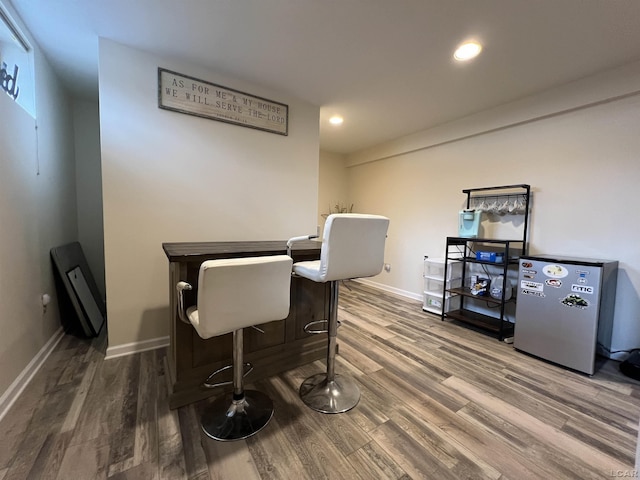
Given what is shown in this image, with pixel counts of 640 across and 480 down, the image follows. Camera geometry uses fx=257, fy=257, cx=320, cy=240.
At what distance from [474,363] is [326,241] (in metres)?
1.83

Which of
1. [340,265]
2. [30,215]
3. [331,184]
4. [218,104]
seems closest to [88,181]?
[30,215]

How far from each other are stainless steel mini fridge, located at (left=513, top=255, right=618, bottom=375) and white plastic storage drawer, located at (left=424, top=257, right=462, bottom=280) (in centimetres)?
88

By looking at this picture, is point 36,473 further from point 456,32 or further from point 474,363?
point 456,32

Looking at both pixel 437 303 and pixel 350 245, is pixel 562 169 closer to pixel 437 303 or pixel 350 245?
pixel 437 303

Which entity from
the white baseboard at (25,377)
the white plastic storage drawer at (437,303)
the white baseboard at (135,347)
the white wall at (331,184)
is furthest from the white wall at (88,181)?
the white plastic storage drawer at (437,303)

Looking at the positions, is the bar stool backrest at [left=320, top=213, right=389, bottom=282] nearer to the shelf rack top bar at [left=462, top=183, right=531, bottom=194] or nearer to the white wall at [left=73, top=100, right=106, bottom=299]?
the shelf rack top bar at [left=462, top=183, right=531, bottom=194]

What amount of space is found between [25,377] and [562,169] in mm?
4771

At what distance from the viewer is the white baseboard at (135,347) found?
2137 millimetres

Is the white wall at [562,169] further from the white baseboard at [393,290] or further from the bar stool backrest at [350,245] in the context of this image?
the bar stool backrest at [350,245]

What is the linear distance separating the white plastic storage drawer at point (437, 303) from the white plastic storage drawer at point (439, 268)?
0.88 ft

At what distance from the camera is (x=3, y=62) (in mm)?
1655

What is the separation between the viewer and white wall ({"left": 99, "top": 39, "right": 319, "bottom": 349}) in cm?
209

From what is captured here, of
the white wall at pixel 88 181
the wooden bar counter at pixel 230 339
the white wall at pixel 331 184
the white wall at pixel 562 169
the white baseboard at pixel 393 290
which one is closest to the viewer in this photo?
the wooden bar counter at pixel 230 339

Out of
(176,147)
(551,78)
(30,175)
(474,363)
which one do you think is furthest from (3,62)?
(551,78)
